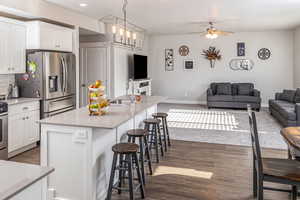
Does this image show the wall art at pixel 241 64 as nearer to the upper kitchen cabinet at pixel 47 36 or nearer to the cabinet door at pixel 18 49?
the upper kitchen cabinet at pixel 47 36

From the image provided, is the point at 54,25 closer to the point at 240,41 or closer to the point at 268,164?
the point at 268,164

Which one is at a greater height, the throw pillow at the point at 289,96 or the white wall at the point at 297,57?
the white wall at the point at 297,57

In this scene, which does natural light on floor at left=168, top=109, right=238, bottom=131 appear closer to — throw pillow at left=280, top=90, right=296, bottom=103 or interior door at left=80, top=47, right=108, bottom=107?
throw pillow at left=280, top=90, right=296, bottom=103

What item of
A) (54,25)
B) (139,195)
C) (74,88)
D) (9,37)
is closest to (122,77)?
(74,88)

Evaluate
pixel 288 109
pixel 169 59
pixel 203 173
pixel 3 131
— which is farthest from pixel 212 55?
pixel 3 131

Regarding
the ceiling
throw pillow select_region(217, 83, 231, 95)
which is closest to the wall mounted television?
the ceiling

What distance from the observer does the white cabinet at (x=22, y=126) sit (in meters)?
4.02

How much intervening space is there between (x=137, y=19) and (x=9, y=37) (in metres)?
3.56

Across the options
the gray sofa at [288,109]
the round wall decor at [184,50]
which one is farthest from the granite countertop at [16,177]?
the round wall decor at [184,50]

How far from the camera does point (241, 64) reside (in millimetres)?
9477

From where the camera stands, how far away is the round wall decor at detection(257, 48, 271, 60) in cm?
920

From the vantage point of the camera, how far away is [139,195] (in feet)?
9.29

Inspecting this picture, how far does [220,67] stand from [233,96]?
5.09ft

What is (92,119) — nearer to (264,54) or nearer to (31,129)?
(31,129)
